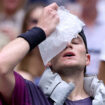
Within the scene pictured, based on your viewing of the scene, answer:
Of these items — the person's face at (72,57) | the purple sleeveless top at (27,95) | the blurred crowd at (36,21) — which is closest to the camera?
the purple sleeveless top at (27,95)

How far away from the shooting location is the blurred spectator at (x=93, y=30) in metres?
4.39

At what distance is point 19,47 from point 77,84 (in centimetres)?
61

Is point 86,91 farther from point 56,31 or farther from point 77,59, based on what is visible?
point 56,31

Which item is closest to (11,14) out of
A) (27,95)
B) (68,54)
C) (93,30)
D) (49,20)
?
(93,30)

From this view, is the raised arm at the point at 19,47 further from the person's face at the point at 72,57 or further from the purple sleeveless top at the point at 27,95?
the person's face at the point at 72,57

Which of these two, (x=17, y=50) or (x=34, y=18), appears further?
(x=34, y=18)

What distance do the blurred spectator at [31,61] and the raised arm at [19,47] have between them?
3.46 ft

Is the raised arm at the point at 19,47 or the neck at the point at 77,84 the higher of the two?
the raised arm at the point at 19,47

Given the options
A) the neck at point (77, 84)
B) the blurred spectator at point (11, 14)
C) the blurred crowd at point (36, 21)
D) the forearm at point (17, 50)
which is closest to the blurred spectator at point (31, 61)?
the blurred crowd at point (36, 21)

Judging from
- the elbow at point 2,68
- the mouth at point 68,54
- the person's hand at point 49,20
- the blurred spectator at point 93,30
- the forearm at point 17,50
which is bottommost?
the blurred spectator at point 93,30

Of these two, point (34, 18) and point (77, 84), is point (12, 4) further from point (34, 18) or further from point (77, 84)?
point (77, 84)

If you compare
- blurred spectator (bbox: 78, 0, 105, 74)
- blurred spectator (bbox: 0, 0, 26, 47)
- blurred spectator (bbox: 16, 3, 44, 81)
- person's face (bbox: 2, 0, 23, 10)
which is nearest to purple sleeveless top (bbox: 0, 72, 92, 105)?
blurred spectator (bbox: 16, 3, 44, 81)

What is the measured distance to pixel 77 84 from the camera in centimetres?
303

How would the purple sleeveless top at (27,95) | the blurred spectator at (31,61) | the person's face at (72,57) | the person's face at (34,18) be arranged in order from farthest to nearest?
the person's face at (34,18)
the blurred spectator at (31,61)
the person's face at (72,57)
the purple sleeveless top at (27,95)
